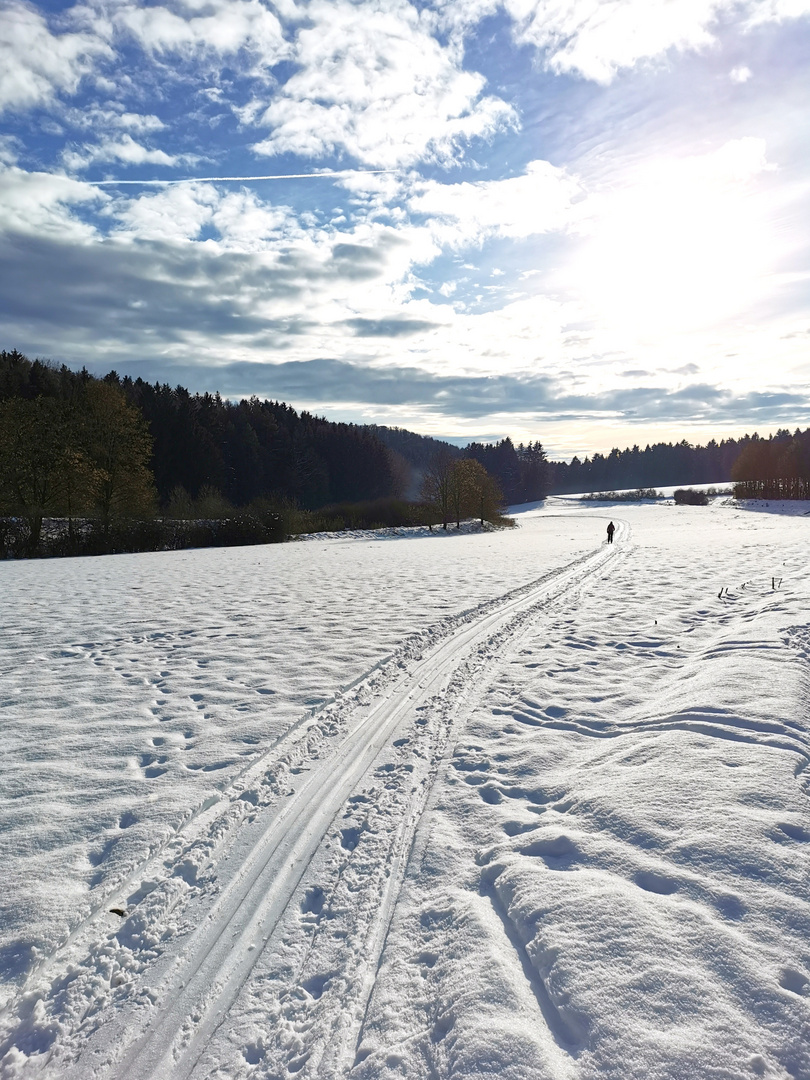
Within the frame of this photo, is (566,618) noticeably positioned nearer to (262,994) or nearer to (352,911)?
(352,911)

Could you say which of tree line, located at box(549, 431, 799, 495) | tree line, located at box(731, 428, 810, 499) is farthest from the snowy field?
tree line, located at box(549, 431, 799, 495)

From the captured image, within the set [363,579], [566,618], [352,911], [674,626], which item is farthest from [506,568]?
[352,911]

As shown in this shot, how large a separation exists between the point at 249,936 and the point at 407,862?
1156mm

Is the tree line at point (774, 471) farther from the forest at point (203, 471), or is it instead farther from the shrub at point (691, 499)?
the shrub at point (691, 499)

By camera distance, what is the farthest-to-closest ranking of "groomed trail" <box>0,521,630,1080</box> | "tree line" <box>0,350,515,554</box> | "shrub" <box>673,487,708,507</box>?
"shrub" <box>673,487,708,507</box>, "tree line" <box>0,350,515,554</box>, "groomed trail" <box>0,521,630,1080</box>

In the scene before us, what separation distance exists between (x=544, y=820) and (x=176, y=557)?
25023mm

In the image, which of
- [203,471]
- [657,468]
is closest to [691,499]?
[203,471]

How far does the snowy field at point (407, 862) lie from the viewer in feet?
8.59

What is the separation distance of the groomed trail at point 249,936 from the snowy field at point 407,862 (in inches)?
0.6

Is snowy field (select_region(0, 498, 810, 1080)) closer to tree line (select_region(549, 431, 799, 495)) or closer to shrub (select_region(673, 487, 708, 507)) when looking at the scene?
shrub (select_region(673, 487, 708, 507))

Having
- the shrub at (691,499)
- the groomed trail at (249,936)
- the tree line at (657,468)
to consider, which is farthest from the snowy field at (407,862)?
the tree line at (657,468)

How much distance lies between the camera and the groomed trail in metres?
2.59

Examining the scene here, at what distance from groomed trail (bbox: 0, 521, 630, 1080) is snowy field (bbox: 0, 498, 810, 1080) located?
0.02 metres

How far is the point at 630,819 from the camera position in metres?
4.29
